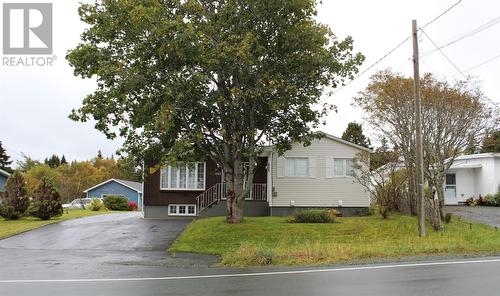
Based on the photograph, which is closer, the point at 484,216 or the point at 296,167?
the point at 484,216

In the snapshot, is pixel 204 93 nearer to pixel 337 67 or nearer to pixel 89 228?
pixel 337 67

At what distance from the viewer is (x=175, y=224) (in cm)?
2769

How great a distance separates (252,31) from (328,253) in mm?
9802

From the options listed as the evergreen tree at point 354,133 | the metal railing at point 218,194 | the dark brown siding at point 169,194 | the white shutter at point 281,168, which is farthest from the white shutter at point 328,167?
the evergreen tree at point 354,133

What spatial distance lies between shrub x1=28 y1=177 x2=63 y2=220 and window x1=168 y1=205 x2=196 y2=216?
7562 mm

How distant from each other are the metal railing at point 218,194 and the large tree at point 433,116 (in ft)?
32.6

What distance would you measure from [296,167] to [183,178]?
734cm

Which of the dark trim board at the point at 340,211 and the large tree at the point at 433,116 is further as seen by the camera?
the dark trim board at the point at 340,211

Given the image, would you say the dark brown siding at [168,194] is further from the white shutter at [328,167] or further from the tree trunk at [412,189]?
the tree trunk at [412,189]

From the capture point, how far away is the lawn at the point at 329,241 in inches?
558

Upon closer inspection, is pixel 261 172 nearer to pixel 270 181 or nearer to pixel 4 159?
pixel 270 181

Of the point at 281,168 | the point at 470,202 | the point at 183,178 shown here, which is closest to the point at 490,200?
the point at 470,202

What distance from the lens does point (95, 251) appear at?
18891mm

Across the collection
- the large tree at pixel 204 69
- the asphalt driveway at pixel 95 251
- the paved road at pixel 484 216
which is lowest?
the asphalt driveway at pixel 95 251
